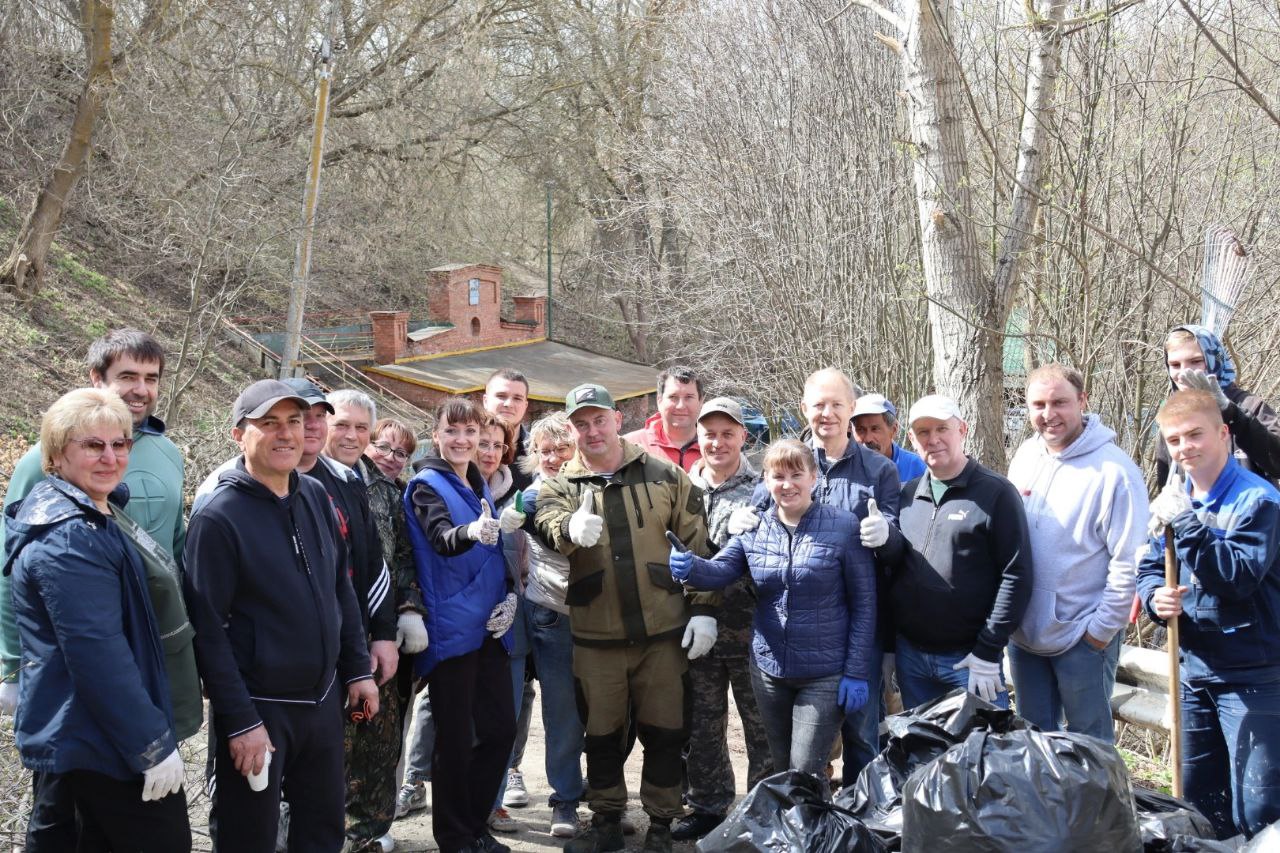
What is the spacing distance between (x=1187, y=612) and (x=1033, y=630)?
Result: 1.78ft

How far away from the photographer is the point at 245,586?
10.3 ft

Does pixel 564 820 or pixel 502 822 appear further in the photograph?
pixel 502 822

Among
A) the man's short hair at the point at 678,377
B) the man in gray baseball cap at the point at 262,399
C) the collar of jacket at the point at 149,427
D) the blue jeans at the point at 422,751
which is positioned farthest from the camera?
the man's short hair at the point at 678,377

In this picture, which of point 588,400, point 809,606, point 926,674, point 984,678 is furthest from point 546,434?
point 984,678

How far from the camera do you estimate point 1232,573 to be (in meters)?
3.32

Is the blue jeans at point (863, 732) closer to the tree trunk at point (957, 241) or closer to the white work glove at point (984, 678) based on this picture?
the white work glove at point (984, 678)

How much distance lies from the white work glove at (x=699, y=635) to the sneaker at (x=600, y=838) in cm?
78

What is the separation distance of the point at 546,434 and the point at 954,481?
70.2 inches

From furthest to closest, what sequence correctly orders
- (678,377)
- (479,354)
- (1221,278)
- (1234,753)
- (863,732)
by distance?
(479,354)
(1221,278)
(678,377)
(863,732)
(1234,753)

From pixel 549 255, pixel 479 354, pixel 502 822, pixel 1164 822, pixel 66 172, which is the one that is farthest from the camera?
pixel 549 255

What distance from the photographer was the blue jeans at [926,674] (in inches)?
154

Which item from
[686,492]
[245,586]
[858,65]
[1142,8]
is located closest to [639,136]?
[858,65]

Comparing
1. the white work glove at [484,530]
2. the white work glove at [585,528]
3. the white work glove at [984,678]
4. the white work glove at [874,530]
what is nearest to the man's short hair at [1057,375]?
the white work glove at [874,530]

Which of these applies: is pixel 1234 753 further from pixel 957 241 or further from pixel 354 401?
pixel 957 241
